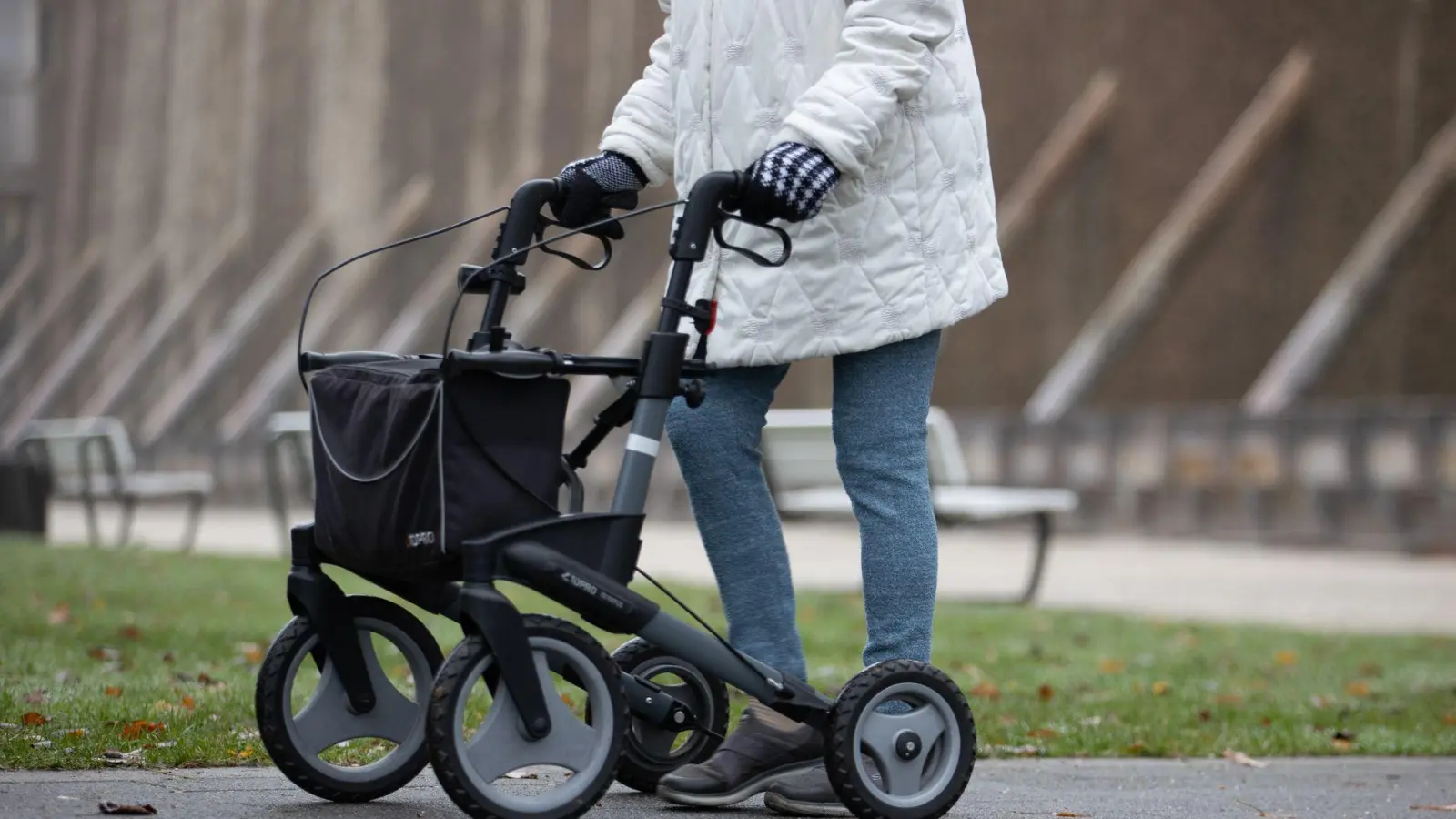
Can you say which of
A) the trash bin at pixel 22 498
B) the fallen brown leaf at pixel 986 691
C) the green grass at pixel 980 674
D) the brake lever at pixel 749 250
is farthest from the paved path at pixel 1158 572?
the brake lever at pixel 749 250

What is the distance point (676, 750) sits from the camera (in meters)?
3.69

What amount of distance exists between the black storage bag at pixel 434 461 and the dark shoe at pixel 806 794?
64cm

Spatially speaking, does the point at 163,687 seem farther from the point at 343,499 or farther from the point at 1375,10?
the point at 1375,10

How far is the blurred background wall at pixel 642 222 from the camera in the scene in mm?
16500

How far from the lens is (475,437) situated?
3062 mm

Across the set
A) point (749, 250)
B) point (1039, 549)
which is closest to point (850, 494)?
point (749, 250)

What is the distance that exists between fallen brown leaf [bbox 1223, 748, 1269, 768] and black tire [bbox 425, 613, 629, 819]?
188 centimetres

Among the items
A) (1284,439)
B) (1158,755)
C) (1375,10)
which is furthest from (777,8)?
(1375,10)

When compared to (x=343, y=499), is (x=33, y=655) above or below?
below

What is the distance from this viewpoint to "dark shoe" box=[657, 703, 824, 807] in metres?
3.50

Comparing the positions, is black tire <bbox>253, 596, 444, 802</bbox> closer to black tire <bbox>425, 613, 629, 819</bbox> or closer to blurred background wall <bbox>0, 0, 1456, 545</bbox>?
black tire <bbox>425, 613, 629, 819</bbox>

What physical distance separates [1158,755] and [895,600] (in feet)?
4.59

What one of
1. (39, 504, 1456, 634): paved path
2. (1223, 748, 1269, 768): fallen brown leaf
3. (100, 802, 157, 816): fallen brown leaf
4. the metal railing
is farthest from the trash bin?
(100, 802, 157, 816): fallen brown leaf

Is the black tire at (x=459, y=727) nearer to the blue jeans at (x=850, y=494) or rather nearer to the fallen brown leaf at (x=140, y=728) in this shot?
the blue jeans at (x=850, y=494)
